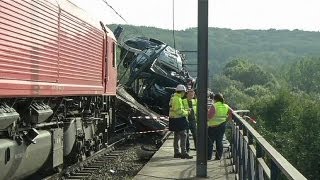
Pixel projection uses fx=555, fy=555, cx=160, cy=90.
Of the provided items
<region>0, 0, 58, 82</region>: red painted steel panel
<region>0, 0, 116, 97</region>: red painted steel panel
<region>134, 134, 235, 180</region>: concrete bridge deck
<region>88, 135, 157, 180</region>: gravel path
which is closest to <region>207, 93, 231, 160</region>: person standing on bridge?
<region>134, 134, 235, 180</region>: concrete bridge deck

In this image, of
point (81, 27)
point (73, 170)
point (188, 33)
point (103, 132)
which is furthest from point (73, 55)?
point (188, 33)

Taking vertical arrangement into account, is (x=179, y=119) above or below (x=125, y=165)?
above

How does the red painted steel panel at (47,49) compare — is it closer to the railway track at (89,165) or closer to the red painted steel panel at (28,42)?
the red painted steel panel at (28,42)

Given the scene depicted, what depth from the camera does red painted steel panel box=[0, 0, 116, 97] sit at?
282 inches

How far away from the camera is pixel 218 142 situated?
468 inches

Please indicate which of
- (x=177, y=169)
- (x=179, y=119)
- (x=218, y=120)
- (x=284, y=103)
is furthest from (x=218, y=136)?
(x=284, y=103)

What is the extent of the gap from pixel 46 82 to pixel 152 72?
1540 centimetres

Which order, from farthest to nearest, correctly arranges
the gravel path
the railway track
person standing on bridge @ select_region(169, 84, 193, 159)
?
person standing on bridge @ select_region(169, 84, 193, 159) → the gravel path → the railway track

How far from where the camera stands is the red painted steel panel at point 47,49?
23.5 ft

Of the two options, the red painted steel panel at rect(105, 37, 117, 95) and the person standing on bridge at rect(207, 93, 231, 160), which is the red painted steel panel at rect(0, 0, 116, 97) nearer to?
the red painted steel panel at rect(105, 37, 117, 95)

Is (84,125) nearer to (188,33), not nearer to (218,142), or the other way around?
(218,142)

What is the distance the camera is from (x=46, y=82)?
8.86 metres

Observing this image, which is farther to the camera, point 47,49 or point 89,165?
point 89,165

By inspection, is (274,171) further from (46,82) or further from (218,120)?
(218,120)
